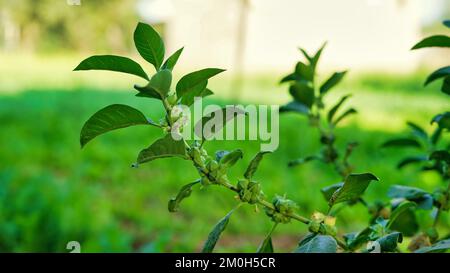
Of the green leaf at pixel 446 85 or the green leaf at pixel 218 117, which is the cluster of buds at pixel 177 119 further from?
the green leaf at pixel 446 85

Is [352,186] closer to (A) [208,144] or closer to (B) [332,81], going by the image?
(B) [332,81]

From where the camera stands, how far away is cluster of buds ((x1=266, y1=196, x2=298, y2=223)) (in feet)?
2.08

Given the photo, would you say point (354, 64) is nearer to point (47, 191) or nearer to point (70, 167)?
point (70, 167)

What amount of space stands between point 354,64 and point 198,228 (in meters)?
8.37

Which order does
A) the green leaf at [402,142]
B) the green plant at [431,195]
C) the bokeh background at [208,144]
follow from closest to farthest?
the green plant at [431,195]
the green leaf at [402,142]
the bokeh background at [208,144]

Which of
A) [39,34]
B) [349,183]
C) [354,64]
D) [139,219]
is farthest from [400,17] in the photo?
[39,34]

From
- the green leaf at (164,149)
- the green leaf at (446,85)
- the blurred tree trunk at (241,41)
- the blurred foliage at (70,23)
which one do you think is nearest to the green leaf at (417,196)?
the green leaf at (446,85)

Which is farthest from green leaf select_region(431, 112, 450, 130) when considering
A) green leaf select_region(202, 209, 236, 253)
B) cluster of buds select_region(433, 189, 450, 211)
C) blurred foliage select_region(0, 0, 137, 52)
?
blurred foliage select_region(0, 0, 137, 52)

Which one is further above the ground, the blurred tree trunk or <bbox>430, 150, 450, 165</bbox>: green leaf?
the blurred tree trunk

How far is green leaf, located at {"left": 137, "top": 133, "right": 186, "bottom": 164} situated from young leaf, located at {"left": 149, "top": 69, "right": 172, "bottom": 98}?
5cm

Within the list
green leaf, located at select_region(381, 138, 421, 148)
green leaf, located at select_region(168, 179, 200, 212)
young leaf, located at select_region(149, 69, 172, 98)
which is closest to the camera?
young leaf, located at select_region(149, 69, 172, 98)

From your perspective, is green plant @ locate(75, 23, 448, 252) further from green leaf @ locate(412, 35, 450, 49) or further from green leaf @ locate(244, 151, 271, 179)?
green leaf @ locate(412, 35, 450, 49)

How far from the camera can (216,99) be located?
595 cm

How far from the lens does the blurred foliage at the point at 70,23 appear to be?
17172 mm
